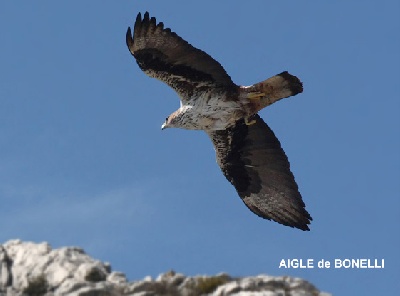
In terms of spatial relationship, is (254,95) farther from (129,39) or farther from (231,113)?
(129,39)

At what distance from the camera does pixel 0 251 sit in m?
27.5

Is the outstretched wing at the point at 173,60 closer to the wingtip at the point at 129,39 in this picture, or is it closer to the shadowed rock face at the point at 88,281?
the wingtip at the point at 129,39

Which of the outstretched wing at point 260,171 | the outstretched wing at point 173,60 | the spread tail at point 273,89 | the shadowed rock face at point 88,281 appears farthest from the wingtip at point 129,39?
the shadowed rock face at point 88,281

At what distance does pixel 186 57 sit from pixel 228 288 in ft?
18.9

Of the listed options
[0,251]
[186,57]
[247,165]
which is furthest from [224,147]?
[0,251]

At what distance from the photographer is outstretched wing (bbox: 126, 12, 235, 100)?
1138 inches

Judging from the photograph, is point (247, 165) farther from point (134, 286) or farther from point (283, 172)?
point (134, 286)

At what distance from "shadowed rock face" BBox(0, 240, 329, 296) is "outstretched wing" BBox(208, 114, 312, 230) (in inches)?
211

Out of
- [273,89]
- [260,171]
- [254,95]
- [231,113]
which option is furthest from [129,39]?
[260,171]

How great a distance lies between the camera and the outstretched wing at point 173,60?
28.9 m

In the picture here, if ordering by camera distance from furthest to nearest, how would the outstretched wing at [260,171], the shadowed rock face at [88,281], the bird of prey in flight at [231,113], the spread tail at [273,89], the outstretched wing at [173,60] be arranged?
1. the outstretched wing at [260,171]
2. the spread tail at [273,89]
3. the bird of prey in flight at [231,113]
4. the outstretched wing at [173,60]
5. the shadowed rock face at [88,281]

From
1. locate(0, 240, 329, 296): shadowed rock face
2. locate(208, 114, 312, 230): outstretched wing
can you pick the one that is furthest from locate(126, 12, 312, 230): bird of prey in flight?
locate(0, 240, 329, 296): shadowed rock face

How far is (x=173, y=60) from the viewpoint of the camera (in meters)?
29.3

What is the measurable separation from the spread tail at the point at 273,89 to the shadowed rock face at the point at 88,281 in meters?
5.07
